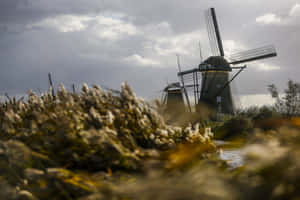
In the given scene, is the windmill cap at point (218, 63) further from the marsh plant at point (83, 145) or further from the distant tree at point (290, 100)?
the marsh plant at point (83, 145)

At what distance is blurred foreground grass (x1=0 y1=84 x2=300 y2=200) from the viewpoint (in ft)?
3.22

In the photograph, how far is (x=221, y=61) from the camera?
83.8ft

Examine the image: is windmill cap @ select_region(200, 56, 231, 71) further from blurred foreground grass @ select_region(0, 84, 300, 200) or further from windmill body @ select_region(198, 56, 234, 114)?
blurred foreground grass @ select_region(0, 84, 300, 200)

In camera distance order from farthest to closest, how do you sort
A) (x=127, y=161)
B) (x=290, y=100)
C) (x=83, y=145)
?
(x=290, y=100)
(x=83, y=145)
(x=127, y=161)

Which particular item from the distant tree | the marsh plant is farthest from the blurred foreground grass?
the distant tree

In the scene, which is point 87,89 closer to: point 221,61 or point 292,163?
point 292,163

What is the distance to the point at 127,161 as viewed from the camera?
2.22 meters

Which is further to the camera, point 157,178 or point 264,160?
point 157,178

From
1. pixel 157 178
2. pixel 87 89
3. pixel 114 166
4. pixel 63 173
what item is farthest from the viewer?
pixel 87 89

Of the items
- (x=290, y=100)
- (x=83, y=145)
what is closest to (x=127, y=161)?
(x=83, y=145)

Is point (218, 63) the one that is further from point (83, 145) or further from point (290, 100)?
point (83, 145)

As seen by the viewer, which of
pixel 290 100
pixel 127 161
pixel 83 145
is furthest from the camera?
pixel 290 100

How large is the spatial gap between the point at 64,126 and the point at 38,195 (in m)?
0.77

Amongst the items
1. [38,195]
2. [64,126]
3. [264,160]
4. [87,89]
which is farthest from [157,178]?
[87,89]
